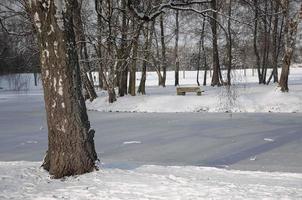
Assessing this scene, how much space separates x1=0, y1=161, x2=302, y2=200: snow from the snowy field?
0.01 metres

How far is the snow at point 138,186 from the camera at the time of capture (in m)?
5.82

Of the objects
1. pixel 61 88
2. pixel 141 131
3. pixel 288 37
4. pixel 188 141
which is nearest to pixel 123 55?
pixel 288 37

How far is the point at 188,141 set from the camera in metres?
13.9

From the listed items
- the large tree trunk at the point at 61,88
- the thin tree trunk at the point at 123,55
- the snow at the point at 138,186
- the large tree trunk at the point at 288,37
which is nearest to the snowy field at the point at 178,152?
the snow at the point at 138,186

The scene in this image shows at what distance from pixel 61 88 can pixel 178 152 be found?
567 cm

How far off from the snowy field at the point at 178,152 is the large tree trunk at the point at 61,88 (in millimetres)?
320

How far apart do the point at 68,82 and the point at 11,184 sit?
5.76 feet

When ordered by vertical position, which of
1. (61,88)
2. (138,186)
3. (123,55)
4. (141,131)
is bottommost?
(141,131)

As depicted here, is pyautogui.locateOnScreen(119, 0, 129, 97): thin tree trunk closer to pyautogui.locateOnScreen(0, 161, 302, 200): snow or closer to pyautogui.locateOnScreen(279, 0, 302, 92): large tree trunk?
pyautogui.locateOnScreen(279, 0, 302, 92): large tree trunk

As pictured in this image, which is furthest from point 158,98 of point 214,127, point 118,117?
point 214,127

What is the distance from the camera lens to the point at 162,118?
2111 cm

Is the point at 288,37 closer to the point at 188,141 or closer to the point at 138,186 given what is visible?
the point at 188,141

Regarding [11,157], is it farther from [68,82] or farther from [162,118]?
[162,118]

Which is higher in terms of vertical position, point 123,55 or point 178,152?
point 123,55
